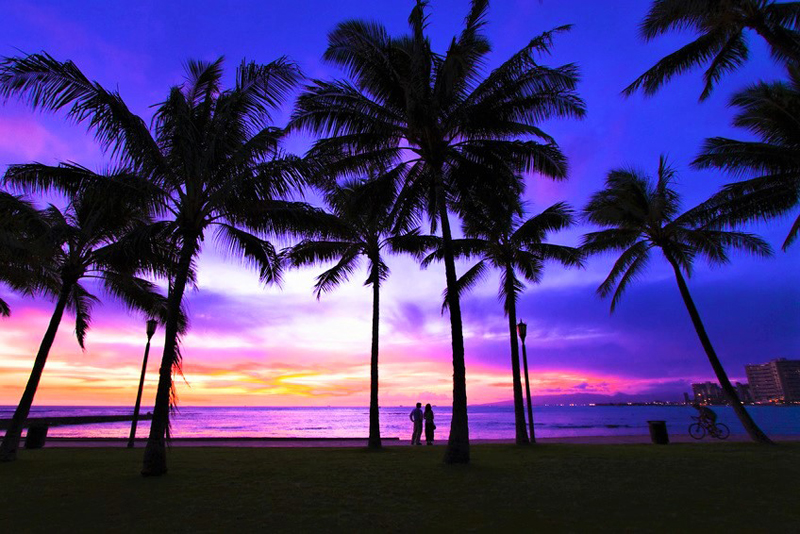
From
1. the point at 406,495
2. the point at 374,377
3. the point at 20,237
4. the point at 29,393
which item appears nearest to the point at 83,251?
the point at 20,237

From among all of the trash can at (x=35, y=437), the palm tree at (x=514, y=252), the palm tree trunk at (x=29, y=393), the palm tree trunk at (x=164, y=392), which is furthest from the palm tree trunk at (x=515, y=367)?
the trash can at (x=35, y=437)

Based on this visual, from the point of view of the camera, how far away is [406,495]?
21.7 ft

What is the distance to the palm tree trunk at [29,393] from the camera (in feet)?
34.6

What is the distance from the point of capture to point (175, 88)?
9875 mm

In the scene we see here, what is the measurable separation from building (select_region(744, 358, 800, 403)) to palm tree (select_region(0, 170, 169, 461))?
7104 inches

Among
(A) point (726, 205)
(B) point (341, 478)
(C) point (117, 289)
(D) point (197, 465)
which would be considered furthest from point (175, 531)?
(A) point (726, 205)

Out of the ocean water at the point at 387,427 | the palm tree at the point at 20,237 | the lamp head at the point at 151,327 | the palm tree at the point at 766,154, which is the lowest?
the ocean water at the point at 387,427

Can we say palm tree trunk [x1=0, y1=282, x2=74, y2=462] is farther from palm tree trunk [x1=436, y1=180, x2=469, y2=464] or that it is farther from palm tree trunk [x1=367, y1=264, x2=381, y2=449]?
palm tree trunk [x1=436, y1=180, x2=469, y2=464]

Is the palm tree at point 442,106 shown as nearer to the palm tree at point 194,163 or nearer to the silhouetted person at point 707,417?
the palm tree at point 194,163

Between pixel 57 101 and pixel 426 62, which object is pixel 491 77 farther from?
pixel 57 101

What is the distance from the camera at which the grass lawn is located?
4938 mm

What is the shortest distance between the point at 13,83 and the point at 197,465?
8529mm

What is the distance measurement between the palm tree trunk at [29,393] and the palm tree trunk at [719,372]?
67.4 feet

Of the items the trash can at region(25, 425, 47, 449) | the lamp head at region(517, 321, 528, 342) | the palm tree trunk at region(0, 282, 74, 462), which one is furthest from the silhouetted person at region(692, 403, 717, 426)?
the trash can at region(25, 425, 47, 449)
